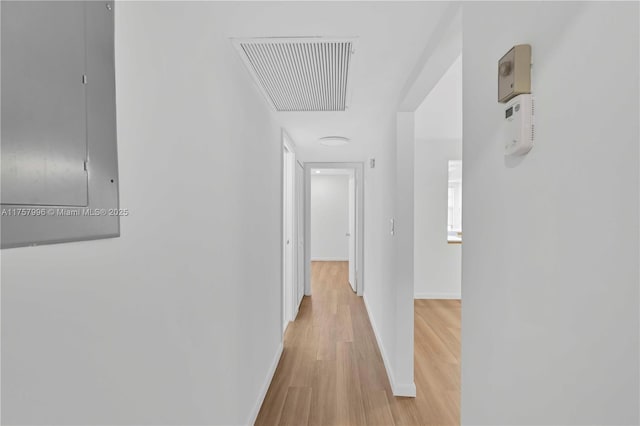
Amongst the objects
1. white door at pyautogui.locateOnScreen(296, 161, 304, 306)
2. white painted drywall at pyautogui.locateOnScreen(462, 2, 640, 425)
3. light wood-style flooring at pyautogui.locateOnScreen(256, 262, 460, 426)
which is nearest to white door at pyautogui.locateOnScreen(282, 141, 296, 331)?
light wood-style flooring at pyautogui.locateOnScreen(256, 262, 460, 426)

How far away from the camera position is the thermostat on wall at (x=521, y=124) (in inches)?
29.0

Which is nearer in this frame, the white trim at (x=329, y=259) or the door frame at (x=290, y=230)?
the door frame at (x=290, y=230)

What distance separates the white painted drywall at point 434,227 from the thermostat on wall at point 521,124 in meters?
4.19

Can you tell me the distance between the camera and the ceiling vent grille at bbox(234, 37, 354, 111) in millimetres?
1483

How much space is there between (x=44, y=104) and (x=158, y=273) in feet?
1.89

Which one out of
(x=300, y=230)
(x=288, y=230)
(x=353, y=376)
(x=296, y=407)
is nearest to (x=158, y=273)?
(x=296, y=407)

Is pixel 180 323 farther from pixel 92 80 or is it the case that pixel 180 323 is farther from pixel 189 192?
pixel 92 80

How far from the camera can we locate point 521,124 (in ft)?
2.45

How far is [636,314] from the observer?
1.58 ft

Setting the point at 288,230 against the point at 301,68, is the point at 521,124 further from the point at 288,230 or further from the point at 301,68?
the point at 288,230

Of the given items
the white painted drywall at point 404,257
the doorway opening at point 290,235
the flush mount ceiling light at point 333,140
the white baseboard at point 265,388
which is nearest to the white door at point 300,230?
the doorway opening at point 290,235

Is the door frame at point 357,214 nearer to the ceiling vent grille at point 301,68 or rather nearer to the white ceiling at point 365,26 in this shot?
the ceiling vent grille at point 301,68

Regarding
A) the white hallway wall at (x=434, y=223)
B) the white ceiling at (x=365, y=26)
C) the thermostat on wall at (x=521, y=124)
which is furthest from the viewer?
the white hallway wall at (x=434, y=223)

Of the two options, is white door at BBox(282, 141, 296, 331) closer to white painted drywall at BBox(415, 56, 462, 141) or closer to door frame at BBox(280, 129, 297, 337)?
door frame at BBox(280, 129, 297, 337)
